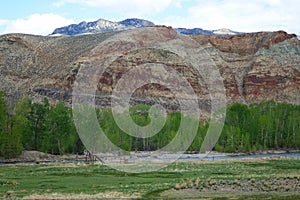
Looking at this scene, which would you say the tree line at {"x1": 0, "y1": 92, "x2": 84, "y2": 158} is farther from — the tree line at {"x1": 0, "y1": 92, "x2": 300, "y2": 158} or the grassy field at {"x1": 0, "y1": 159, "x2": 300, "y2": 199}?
the grassy field at {"x1": 0, "y1": 159, "x2": 300, "y2": 199}

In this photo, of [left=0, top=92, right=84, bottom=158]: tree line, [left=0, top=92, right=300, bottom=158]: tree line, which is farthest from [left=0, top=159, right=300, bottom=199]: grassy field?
[left=0, top=92, right=84, bottom=158]: tree line

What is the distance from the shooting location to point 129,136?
Answer: 349 ft

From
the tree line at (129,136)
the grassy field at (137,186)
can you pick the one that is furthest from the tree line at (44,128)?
the grassy field at (137,186)

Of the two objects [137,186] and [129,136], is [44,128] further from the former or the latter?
[137,186]

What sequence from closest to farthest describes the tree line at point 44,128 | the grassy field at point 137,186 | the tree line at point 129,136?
the grassy field at point 137,186
the tree line at point 129,136
the tree line at point 44,128

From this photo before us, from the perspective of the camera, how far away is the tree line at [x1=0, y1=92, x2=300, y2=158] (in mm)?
78750

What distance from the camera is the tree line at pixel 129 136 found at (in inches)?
3100

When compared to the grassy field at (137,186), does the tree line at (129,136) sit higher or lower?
higher

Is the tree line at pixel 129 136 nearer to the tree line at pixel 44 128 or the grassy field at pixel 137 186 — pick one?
the tree line at pixel 44 128

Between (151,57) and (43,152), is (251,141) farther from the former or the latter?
(151,57)

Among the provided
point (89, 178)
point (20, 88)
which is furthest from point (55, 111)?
point (20, 88)

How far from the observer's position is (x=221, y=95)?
19825cm

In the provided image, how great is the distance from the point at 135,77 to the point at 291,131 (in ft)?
299

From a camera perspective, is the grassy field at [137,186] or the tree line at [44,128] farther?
the tree line at [44,128]
